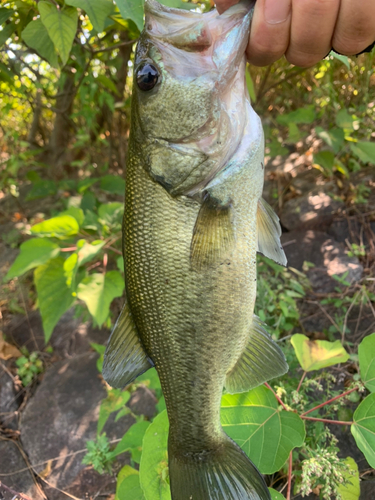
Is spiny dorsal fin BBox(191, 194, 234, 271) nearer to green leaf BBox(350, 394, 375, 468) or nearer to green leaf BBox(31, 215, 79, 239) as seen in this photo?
green leaf BBox(350, 394, 375, 468)

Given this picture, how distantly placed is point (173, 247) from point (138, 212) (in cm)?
17

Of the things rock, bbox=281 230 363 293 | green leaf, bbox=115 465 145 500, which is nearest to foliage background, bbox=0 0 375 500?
green leaf, bbox=115 465 145 500

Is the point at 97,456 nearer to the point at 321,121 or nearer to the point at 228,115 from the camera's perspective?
the point at 228,115

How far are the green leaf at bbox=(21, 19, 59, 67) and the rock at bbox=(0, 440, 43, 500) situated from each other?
289 centimetres

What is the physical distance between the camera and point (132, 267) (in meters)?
1.17

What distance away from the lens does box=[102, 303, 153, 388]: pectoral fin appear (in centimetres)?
120

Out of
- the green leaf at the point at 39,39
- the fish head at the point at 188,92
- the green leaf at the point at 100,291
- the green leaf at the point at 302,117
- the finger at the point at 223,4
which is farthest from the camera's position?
the green leaf at the point at 302,117

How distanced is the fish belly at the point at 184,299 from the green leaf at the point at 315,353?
43 centimetres

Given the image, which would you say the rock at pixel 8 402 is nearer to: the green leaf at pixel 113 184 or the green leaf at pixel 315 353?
the green leaf at pixel 113 184

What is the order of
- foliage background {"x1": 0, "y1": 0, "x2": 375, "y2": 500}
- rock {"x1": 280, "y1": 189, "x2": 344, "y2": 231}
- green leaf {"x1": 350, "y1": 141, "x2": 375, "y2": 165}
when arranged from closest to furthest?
foliage background {"x1": 0, "y1": 0, "x2": 375, "y2": 500} → green leaf {"x1": 350, "y1": 141, "x2": 375, "y2": 165} → rock {"x1": 280, "y1": 189, "x2": 344, "y2": 231}

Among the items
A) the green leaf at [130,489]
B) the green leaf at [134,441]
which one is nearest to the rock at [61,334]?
the green leaf at [134,441]

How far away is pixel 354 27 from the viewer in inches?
→ 37.0

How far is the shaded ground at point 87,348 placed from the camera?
258cm

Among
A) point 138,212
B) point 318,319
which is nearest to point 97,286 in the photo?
point 138,212
